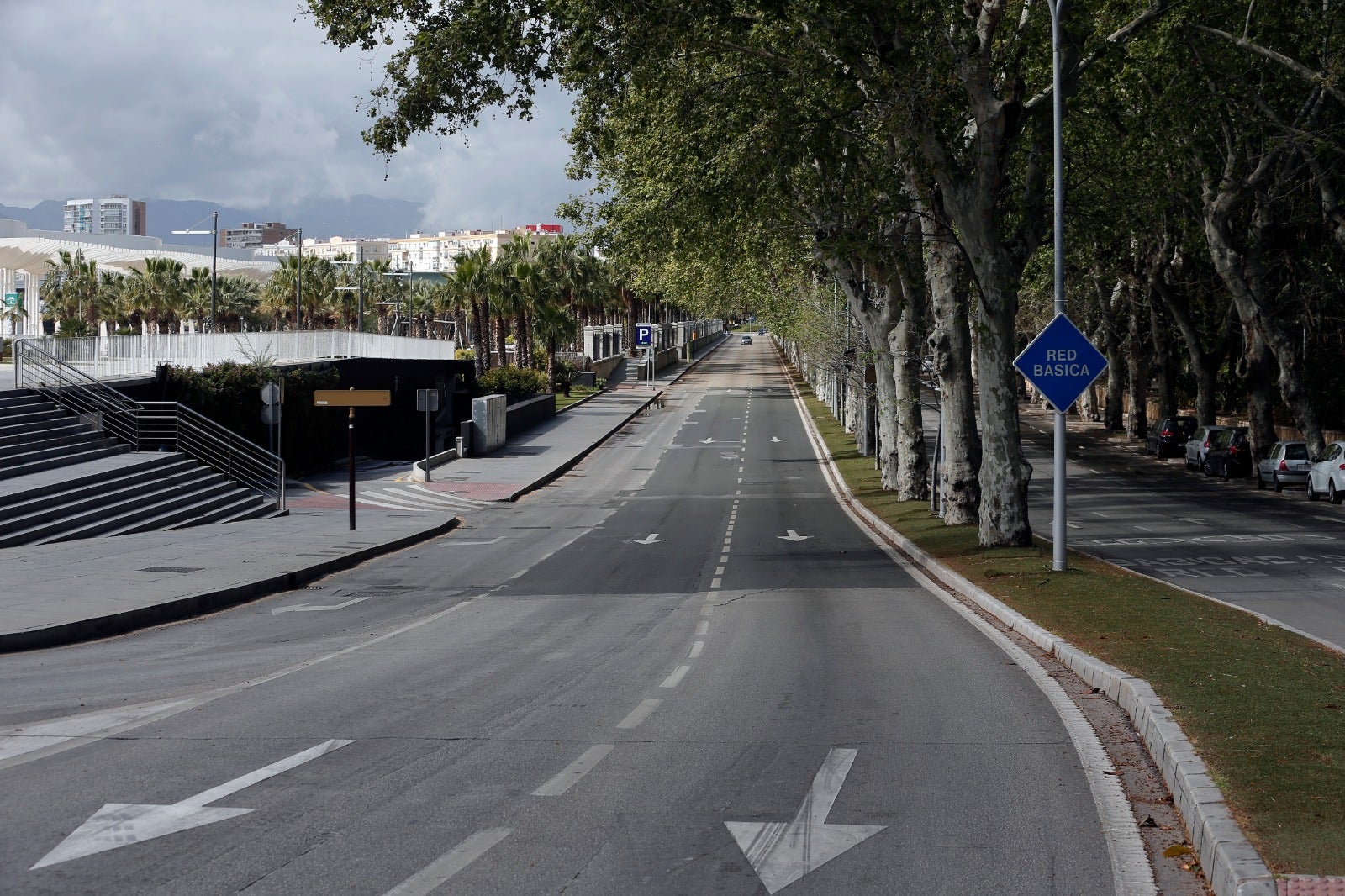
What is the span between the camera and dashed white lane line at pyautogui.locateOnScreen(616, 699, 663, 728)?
9.84 meters

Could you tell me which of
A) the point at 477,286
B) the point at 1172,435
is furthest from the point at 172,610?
the point at 477,286

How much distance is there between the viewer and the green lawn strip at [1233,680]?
661 centimetres

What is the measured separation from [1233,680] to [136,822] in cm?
806

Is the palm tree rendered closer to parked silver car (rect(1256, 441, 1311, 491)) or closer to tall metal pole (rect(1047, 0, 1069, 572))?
parked silver car (rect(1256, 441, 1311, 491))

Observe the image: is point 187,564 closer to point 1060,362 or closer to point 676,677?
point 676,677

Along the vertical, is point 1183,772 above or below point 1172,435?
below

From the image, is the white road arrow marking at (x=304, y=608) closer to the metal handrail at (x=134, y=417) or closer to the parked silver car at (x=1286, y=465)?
the metal handrail at (x=134, y=417)

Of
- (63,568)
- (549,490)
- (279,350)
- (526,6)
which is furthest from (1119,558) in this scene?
(279,350)

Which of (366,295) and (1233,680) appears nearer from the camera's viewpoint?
(1233,680)

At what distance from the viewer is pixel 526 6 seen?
68.4ft

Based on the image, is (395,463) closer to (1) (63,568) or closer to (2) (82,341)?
(2) (82,341)

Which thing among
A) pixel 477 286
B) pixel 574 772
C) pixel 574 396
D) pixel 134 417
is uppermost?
pixel 477 286

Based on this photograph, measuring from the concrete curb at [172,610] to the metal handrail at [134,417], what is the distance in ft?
33.3

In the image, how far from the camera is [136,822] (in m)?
7.16
